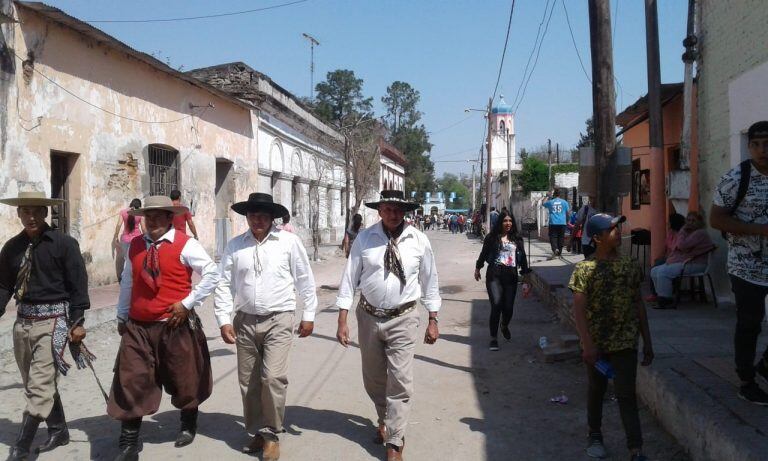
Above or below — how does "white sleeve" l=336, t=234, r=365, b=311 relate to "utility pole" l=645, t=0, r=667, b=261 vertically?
below

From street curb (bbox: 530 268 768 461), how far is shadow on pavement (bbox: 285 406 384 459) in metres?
2.02

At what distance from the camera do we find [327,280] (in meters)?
15.3

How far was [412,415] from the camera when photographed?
17.7 ft

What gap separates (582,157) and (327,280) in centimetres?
846

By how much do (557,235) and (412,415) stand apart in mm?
12469

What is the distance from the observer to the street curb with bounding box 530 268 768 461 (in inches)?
143

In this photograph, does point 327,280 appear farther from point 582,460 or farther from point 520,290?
point 582,460

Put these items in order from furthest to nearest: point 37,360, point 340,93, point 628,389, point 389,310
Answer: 1. point 340,93
2. point 389,310
3. point 37,360
4. point 628,389

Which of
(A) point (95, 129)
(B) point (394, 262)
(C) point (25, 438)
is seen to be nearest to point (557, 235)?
(A) point (95, 129)

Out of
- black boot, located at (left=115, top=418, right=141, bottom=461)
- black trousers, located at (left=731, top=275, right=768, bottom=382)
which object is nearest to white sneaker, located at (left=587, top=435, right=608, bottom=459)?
black trousers, located at (left=731, top=275, right=768, bottom=382)

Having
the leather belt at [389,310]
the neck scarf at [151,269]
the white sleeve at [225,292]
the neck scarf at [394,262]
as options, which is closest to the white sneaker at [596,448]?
the leather belt at [389,310]

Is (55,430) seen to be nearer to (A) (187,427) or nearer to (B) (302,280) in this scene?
(A) (187,427)

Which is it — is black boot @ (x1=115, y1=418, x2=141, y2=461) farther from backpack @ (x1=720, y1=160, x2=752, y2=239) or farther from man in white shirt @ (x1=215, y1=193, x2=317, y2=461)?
backpack @ (x1=720, y1=160, x2=752, y2=239)

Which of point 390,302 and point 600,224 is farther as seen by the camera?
point 390,302
